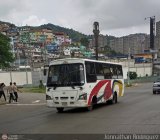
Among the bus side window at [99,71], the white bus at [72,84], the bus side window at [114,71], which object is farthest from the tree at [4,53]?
the white bus at [72,84]

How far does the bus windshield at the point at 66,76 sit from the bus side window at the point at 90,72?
0.60 meters

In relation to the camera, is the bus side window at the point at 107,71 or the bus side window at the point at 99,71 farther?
the bus side window at the point at 107,71

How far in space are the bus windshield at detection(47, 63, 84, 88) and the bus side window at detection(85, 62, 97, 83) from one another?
1.98 feet

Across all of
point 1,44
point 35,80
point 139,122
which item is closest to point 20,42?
point 35,80

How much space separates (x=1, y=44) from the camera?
4178cm

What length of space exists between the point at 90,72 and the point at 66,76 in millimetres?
1667

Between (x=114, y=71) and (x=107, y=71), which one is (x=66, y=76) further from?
(x=114, y=71)

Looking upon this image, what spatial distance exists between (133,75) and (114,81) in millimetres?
72962

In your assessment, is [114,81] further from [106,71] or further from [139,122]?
[139,122]

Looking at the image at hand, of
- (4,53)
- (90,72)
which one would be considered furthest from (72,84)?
(4,53)

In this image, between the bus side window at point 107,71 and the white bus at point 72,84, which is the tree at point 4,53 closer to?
the bus side window at point 107,71

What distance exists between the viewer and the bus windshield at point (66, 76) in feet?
72.2

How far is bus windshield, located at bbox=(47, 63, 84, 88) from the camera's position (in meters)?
22.0

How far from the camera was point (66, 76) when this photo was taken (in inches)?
872
